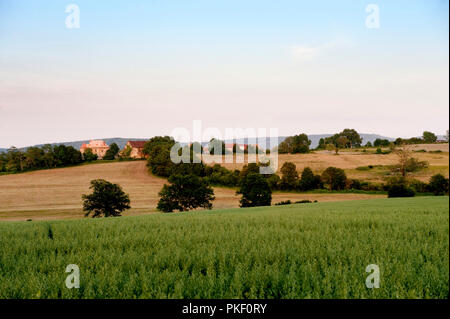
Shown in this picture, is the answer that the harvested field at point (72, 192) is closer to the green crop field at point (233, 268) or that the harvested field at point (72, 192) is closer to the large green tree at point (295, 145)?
the large green tree at point (295, 145)

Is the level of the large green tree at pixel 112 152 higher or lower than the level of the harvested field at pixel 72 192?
→ higher

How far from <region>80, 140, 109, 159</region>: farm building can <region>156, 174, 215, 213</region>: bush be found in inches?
867

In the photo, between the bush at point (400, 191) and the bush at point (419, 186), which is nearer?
the bush at point (400, 191)

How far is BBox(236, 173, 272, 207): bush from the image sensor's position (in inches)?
1932

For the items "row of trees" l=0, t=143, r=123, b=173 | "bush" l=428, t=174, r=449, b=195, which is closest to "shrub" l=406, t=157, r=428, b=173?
"bush" l=428, t=174, r=449, b=195

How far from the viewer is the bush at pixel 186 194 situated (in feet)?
158

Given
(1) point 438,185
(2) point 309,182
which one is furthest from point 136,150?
(1) point 438,185

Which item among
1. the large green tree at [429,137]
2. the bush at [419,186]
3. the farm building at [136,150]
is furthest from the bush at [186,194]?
the large green tree at [429,137]

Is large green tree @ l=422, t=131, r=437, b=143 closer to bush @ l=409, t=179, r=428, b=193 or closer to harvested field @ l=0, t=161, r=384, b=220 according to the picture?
bush @ l=409, t=179, r=428, b=193

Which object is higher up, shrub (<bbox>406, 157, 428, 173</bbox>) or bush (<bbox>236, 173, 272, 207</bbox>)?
shrub (<bbox>406, 157, 428, 173</bbox>)

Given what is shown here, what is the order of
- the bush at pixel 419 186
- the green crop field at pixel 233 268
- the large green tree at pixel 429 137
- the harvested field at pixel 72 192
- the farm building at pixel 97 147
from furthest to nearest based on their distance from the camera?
the large green tree at pixel 429 137, the farm building at pixel 97 147, the bush at pixel 419 186, the harvested field at pixel 72 192, the green crop field at pixel 233 268

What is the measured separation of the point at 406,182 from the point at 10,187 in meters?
63.0

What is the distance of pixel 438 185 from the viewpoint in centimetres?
5284

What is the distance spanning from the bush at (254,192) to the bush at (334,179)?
13832mm
